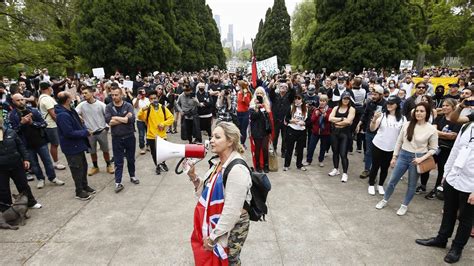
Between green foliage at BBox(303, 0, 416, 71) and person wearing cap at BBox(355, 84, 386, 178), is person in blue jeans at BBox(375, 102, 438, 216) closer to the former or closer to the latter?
person wearing cap at BBox(355, 84, 386, 178)

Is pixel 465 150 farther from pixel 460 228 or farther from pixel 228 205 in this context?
pixel 228 205

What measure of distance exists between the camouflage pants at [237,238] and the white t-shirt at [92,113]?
4959mm

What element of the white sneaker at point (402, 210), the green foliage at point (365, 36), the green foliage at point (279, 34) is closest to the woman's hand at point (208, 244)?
the white sneaker at point (402, 210)

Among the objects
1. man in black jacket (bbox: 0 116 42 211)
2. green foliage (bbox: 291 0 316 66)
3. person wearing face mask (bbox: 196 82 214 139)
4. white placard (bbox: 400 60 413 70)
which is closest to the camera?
→ man in black jacket (bbox: 0 116 42 211)

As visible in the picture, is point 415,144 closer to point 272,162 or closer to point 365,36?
point 272,162

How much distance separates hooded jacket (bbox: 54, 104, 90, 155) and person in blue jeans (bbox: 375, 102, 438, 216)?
549 centimetres

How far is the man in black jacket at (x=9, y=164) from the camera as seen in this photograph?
439 cm

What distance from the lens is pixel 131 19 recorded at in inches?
847

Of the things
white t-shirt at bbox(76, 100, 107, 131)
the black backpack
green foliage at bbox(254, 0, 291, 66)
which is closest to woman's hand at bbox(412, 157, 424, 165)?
the black backpack

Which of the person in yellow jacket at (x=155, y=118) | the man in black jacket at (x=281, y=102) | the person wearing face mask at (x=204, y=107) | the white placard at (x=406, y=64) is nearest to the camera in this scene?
the person in yellow jacket at (x=155, y=118)

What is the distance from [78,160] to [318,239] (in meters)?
4.36

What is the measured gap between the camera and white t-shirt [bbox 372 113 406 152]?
17.1 feet

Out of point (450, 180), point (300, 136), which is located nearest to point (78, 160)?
point (300, 136)

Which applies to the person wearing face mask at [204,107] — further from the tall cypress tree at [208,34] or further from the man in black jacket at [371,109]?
the tall cypress tree at [208,34]
